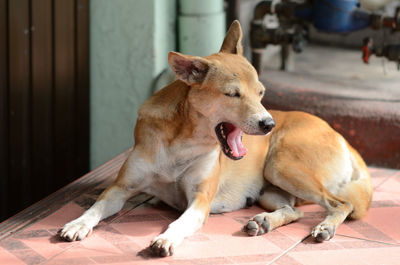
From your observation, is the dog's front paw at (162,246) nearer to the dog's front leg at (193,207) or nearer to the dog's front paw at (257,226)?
the dog's front leg at (193,207)

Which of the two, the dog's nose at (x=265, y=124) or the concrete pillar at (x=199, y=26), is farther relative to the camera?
the concrete pillar at (x=199, y=26)

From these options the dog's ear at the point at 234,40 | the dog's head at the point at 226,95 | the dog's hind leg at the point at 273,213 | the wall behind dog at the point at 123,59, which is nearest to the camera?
the dog's head at the point at 226,95

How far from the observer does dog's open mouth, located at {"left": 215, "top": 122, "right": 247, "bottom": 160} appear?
3520 millimetres

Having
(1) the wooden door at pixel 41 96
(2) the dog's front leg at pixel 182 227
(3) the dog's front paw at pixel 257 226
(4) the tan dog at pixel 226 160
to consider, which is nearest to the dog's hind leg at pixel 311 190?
(4) the tan dog at pixel 226 160

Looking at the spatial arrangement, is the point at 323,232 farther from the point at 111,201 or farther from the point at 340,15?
the point at 340,15

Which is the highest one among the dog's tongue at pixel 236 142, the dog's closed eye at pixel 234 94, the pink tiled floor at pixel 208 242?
the dog's closed eye at pixel 234 94

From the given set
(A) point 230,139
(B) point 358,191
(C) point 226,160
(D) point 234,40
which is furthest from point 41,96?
(B) point 358,191

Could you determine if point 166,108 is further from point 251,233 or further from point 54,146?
point 54,146

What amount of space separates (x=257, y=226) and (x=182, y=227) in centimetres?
41

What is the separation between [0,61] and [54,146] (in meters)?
0.80

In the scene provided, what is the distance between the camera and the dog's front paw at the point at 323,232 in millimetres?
3566

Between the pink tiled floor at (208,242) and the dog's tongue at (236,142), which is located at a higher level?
the dog's tongue at (236,142)

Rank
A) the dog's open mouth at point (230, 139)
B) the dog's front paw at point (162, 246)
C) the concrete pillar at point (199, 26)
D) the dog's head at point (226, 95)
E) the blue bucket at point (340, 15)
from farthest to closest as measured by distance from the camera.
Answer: the blue bucket at point (340, 15) < the concrete pillar at point (199, 26) < the dog's open mouth at point (230, 139) < the dog's head at point (226, 95) < the dog's front paw at point (162, 246)

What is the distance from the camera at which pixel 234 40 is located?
387 cm
